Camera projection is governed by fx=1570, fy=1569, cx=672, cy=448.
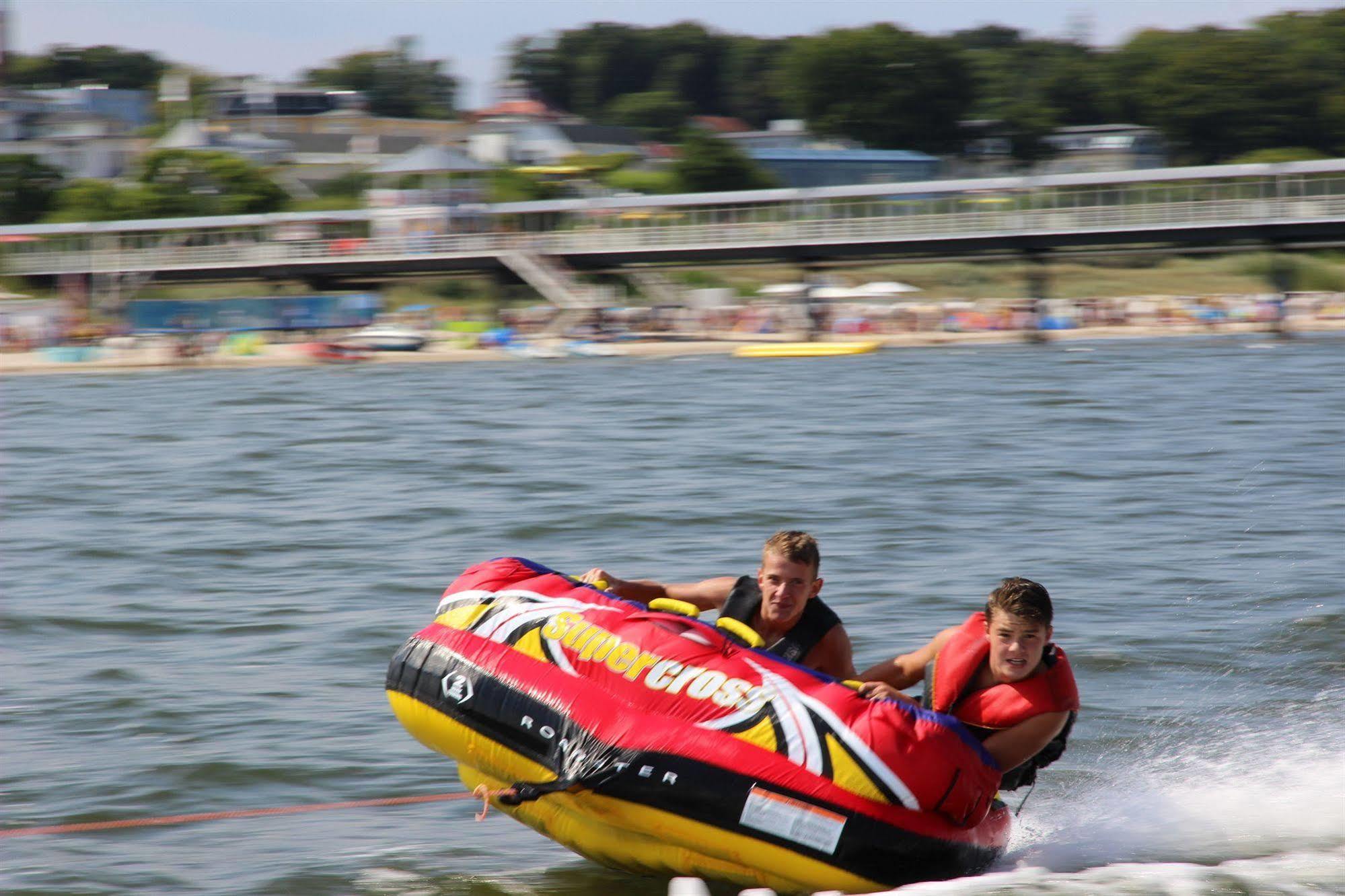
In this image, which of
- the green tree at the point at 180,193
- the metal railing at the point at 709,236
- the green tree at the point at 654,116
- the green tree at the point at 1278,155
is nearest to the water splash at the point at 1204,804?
the metal railing at the point at 709,236

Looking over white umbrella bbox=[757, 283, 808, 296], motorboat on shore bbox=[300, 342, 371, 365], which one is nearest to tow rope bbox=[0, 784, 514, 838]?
motorboat on shore bbox=[300, 342, 371, 365]

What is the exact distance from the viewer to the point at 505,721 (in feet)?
15.8

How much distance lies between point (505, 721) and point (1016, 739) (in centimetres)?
154

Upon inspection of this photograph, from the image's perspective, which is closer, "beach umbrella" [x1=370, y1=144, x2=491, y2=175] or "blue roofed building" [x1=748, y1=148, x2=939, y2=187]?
"beach umbrella" [x1=370, y1=144, x2=491, y2=175]

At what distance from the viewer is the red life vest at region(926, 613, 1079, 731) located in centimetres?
450

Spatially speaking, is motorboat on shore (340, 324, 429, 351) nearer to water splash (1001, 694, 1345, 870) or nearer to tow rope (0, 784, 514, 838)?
tow rope (0, 784, 514, 838)

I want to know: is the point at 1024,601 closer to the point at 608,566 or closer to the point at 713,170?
the point at 608,566

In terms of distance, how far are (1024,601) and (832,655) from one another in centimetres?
75

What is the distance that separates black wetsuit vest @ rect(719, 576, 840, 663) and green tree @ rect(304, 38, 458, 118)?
111100mm

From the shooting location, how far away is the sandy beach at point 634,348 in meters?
33.5

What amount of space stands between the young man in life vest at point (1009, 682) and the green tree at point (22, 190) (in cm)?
5526

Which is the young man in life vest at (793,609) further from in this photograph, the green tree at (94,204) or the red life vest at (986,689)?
the green tree at (94,204)

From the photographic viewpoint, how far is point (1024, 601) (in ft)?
14.4

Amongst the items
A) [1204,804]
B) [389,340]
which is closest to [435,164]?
[389,340]
